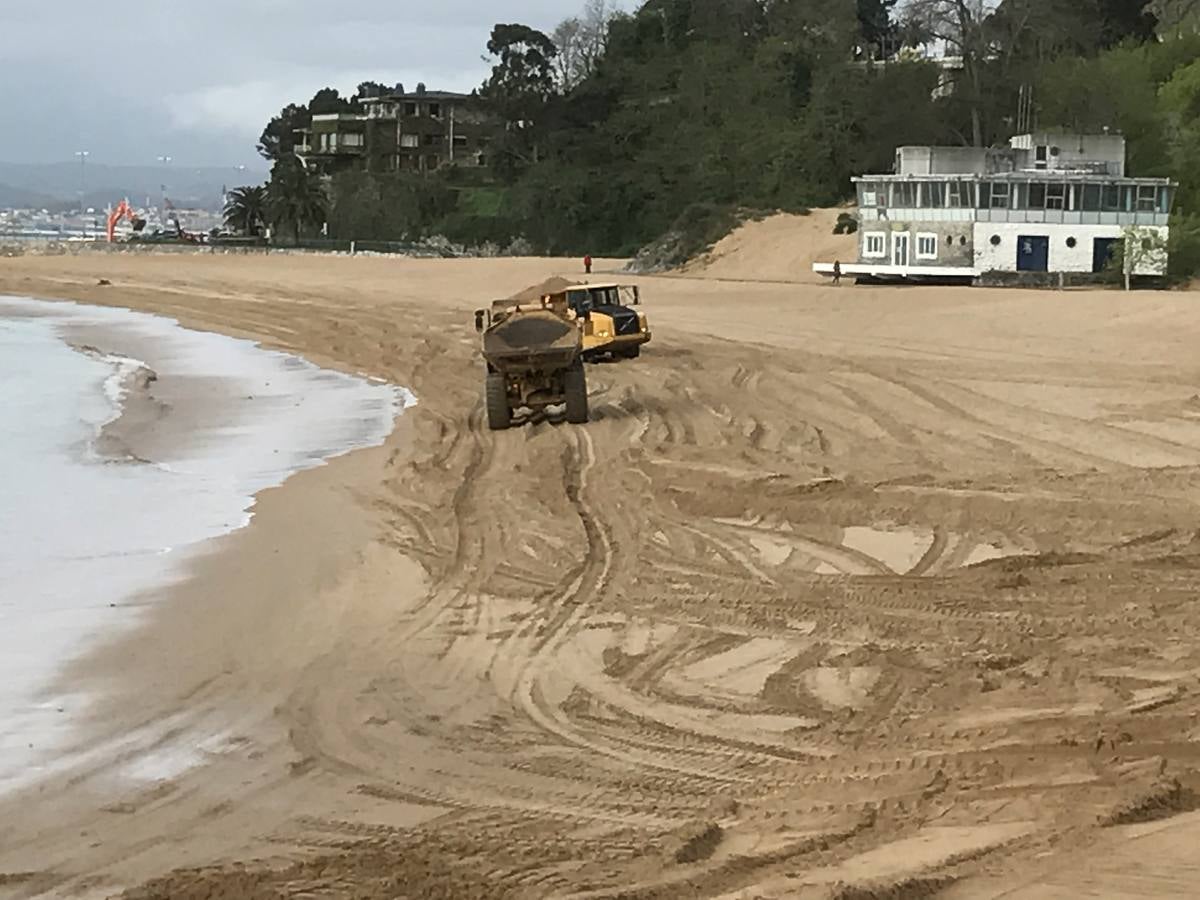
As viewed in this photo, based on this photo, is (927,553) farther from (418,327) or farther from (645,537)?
(418,327)

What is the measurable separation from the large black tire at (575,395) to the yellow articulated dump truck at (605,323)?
24.0 ft

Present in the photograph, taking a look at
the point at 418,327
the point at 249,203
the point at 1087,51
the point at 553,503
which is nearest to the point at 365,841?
the point at 553,503

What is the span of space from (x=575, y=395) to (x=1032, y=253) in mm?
28956

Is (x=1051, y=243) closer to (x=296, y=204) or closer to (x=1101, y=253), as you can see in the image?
(x=1101, y=253)

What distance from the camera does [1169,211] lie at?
45.3 m

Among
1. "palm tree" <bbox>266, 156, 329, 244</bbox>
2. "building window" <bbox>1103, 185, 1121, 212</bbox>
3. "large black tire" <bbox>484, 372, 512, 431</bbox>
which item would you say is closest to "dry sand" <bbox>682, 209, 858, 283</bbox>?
"building window" <bbox>1103, 185, 1121, 212</bbox>

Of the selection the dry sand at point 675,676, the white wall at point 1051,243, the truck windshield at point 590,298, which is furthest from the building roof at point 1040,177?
the dry sand at point 675,676

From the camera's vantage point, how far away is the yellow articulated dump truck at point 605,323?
1081 inches

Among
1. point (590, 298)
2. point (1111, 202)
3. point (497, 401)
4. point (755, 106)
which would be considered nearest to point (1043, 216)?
point (1111, 202)

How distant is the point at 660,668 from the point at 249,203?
3434 inches

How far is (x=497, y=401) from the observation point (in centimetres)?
1962

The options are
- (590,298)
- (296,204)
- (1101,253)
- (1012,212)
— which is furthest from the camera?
(296,204)

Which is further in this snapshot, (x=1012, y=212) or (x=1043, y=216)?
(x=1012, y=212)

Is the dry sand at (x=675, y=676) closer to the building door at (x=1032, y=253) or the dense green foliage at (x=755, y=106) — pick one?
the building door at (x=1032, y=253)
